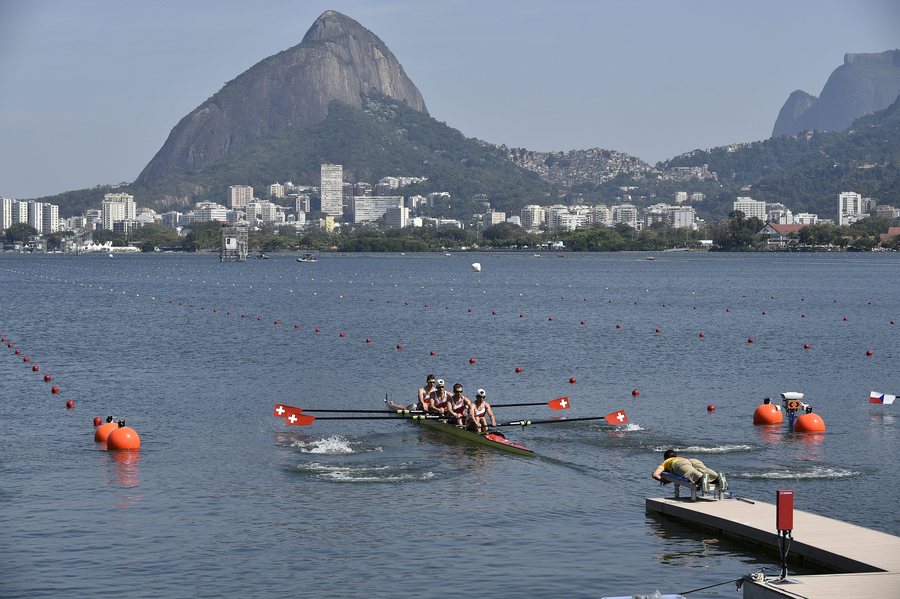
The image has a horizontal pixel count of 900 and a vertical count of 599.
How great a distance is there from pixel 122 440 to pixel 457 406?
9.04m

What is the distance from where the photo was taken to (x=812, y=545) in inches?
823

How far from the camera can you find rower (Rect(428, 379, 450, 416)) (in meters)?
34.4

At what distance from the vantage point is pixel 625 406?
129 ft

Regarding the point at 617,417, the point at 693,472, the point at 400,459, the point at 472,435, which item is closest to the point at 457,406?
the point at 472,435

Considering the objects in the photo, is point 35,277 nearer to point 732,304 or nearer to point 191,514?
point 732,304

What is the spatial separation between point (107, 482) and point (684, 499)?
13197mm

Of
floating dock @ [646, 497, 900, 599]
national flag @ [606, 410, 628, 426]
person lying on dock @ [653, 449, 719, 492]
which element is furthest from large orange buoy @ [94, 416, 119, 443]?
person lying on dock @ [653, 449, 719, 492]

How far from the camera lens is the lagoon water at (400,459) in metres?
21.9

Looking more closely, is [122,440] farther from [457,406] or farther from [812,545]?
[812,545]

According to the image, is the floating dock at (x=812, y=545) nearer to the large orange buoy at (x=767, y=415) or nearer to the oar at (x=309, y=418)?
the oar at (x=309, y=418)

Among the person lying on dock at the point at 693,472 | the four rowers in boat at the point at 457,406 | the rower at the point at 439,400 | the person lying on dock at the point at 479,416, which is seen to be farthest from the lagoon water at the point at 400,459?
the person lying on dock at the point at 693,472

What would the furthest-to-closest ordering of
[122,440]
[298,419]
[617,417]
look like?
1. [298,419]
2. [617,417]
3. [122,440]

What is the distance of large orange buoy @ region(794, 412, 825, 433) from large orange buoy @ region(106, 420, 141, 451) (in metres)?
18.0

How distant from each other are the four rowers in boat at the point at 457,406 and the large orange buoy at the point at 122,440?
8044 mm
